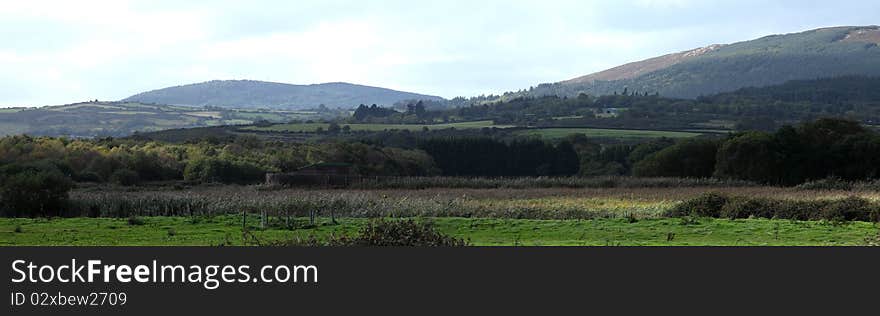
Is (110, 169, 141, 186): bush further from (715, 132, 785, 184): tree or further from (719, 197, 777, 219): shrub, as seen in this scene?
(719, 197, 777, 219): shrub

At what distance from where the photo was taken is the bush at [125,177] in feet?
265

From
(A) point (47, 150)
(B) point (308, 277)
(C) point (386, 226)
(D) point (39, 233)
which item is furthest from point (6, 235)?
(A) point (47, 150)

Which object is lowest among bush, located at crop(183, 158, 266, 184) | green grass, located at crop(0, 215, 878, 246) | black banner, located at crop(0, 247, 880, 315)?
bush, located at crop(183, 158, 266, 184)

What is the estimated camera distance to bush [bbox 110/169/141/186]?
80750mm

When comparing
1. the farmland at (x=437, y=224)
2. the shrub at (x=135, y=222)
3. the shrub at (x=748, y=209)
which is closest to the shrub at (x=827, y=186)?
the farmland at (x=437, y=224)

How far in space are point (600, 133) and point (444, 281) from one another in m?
152

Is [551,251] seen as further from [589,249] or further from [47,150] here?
[47,150]

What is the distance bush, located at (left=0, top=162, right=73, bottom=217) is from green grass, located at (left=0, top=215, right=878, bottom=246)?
656cm

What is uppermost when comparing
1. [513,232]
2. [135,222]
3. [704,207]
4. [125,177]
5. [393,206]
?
[135,222]

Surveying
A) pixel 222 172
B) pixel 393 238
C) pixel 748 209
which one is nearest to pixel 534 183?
pixel 222 172

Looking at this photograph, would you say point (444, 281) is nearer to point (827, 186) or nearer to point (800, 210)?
point (800, 210)

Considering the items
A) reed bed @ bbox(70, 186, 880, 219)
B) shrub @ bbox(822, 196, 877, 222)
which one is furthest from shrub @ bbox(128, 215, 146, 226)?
shrub @ bbox(822, 196, 877, 222)

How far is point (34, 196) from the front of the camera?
46.4m

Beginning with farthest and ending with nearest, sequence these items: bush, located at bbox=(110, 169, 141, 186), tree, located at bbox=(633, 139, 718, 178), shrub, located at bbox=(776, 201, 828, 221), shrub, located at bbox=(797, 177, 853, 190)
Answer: tree, located at bbox=(633, 139, 718, 178)
bush, located at bbox=(110, 169, 141, 186)
shrub, located at bbox=(797, 177, 853, 190)
shrub, located at bbox=(776, 201, 828, 221)
